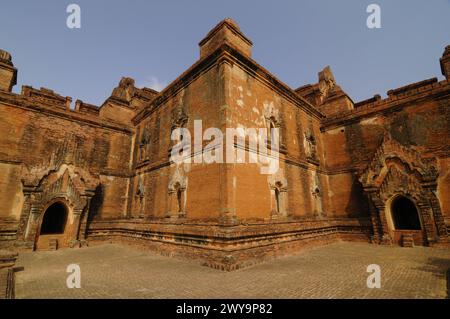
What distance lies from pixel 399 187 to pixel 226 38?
38.0 ft

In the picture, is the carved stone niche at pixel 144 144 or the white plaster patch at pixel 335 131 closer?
the carved stone niche at pixel 144 144

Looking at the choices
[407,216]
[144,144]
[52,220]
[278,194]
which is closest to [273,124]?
[278,194]

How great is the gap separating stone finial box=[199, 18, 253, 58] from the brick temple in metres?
0.08

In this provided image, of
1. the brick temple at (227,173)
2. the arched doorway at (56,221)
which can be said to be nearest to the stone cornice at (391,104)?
the brick temple at (227,173)

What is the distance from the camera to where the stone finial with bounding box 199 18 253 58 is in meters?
10.6

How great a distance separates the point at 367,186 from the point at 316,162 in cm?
308

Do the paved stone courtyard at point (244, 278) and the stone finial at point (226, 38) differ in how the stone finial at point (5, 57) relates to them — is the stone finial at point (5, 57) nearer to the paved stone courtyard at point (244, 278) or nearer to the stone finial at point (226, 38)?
the stone finial at point (226, 38)

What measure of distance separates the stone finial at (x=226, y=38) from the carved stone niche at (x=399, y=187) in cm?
937

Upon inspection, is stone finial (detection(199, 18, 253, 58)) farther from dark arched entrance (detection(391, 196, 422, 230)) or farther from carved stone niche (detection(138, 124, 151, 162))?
dark arched entrance (detection(391, 196, 422, 230))

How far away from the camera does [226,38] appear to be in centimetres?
1027

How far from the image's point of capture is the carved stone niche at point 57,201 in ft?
37.5

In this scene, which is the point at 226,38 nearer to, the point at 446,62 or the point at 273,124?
the point at 273,124

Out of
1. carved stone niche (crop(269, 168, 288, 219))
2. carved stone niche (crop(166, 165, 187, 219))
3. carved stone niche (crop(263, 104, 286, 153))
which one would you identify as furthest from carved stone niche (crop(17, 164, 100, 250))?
carved stone niche (crop(263, 104, 286, 153))
